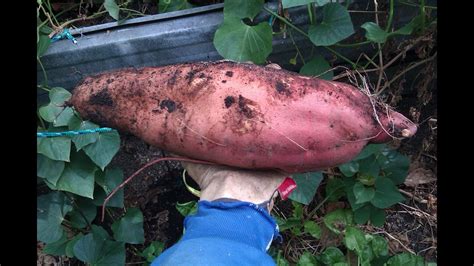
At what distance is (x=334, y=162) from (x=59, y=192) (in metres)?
0.73

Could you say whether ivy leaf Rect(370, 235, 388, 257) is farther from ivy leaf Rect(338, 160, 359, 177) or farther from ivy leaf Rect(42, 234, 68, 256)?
ivy leaf Rect(42, 234, 68, 256)

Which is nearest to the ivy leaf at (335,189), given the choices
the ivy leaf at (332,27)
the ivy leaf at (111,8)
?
the ivy leaf at (332,27)

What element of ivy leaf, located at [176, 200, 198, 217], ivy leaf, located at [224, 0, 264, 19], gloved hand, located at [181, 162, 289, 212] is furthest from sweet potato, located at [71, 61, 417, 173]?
ivy leaf, located at [176, 200, 198, 217]

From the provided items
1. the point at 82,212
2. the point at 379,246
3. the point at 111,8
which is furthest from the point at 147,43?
the point at 379,246

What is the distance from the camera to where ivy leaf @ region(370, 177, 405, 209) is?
1.36m

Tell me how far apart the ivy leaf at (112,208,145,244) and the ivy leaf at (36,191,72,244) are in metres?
0.14

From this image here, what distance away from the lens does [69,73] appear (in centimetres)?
145

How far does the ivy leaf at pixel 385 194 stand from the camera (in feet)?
4.48

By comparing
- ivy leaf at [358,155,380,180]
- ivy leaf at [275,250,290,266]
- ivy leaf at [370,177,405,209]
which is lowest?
ivy leaf at [275,250,290,266]

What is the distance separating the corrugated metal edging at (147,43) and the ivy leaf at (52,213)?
1.05 ft

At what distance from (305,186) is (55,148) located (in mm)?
619

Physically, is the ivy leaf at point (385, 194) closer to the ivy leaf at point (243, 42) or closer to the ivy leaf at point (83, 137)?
the ivy leaf at point (243, 42)
